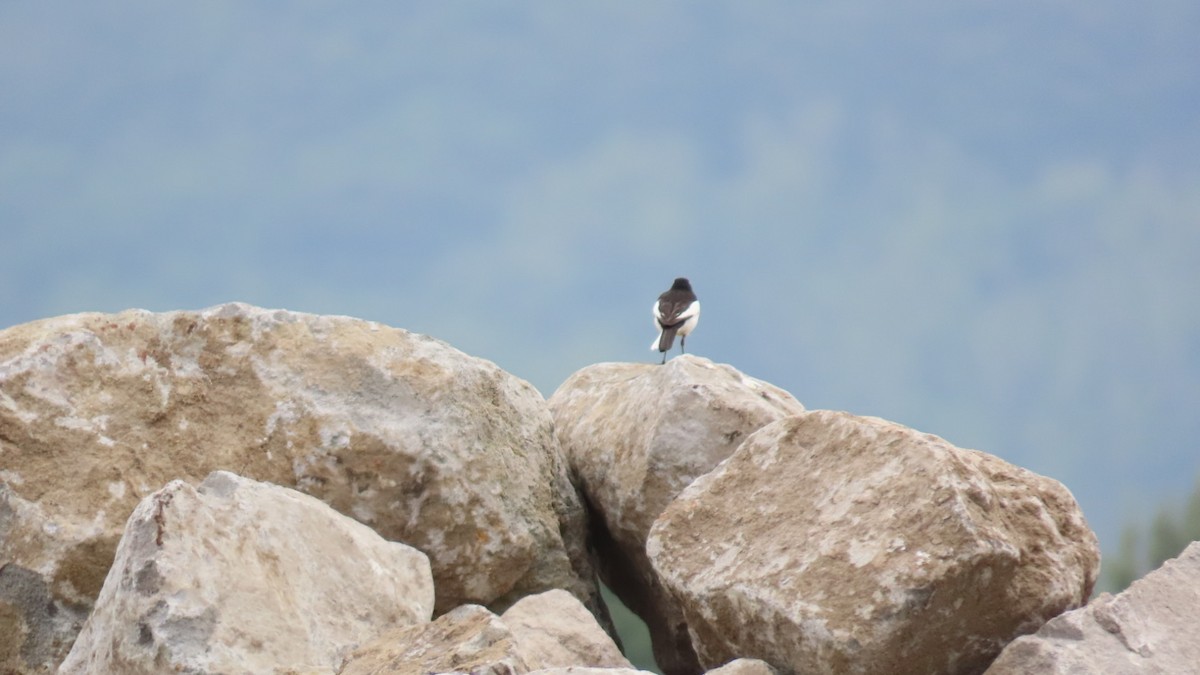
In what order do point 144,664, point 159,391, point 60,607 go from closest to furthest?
point 144,664, point 60,607, point 159,391

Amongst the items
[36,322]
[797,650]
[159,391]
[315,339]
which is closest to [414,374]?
[315,339]

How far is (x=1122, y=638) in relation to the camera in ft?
17.5

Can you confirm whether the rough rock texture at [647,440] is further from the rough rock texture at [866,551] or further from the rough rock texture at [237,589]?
the rough rock texture at [237,589]

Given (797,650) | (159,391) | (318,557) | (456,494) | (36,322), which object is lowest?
(797,650)

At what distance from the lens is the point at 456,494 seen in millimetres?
7289

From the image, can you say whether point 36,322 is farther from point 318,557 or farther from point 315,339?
point 318,557

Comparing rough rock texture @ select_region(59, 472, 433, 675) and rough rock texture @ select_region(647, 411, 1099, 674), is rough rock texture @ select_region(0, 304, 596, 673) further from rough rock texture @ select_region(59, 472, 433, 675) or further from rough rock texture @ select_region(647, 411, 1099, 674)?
rough rock texture @ select_region(647, 411, 1099, 674)

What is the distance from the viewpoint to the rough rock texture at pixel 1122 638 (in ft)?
17.1

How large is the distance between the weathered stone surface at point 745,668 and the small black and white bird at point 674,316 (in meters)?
5.43

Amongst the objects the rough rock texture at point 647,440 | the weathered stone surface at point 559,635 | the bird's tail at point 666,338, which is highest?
the bird's tail at point 666,338

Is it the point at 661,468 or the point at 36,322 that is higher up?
the point at 36,322

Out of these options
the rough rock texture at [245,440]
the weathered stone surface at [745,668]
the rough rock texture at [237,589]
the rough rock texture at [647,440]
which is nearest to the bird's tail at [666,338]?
the rough rock texture at [647,440]

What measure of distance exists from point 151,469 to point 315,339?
1.14 m

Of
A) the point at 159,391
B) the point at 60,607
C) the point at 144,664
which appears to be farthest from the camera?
the point at 159,391
